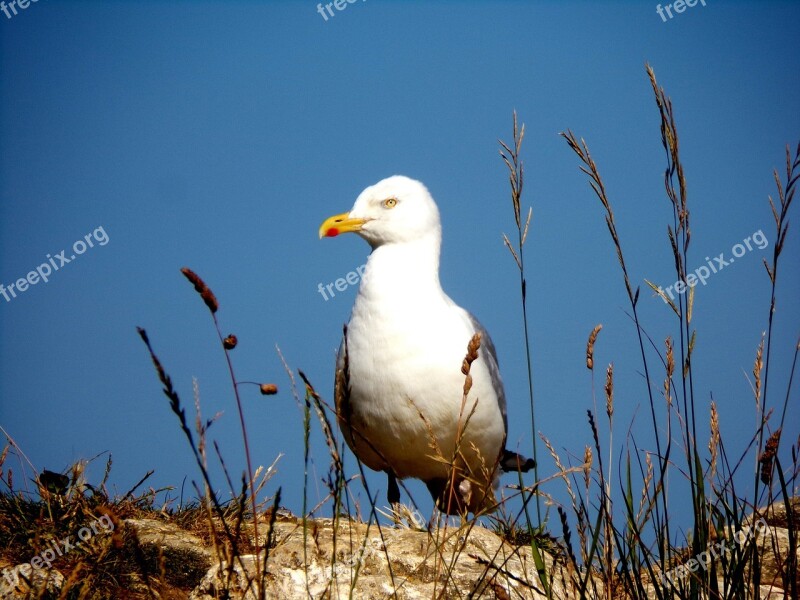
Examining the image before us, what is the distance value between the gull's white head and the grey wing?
90 centimetres

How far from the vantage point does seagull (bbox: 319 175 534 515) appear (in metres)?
6.17

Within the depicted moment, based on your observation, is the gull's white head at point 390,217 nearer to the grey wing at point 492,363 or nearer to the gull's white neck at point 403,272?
the gull's white neck at point 403,272

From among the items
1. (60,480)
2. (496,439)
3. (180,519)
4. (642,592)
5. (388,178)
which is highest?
(388,178)


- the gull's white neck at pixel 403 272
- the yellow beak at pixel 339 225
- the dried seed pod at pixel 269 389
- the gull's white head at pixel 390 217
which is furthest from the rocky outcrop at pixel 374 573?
the yellow beak at pixel 339 225

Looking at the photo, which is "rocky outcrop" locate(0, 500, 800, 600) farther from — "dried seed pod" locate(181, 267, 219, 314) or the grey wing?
the grey wing

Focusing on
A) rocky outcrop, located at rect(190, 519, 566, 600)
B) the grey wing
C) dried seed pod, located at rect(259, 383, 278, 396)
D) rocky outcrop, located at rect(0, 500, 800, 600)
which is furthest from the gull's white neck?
dried seed pod, located at rect(259, 383, 278, 396)

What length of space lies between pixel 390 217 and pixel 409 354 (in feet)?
4.91

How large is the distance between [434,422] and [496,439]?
2.53ft

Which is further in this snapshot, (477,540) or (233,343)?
(477,540)

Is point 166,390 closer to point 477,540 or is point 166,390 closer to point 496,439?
point 477,540

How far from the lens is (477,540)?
14.8 ft

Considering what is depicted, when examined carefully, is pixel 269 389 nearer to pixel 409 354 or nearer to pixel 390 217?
pixel 409 354

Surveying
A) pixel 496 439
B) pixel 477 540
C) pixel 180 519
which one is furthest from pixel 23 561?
pixel 496 439

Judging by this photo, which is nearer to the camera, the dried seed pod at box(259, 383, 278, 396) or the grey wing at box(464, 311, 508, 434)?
the dried seed pod at box(259, 383, 278, 396)
